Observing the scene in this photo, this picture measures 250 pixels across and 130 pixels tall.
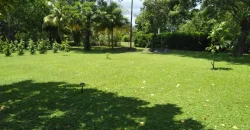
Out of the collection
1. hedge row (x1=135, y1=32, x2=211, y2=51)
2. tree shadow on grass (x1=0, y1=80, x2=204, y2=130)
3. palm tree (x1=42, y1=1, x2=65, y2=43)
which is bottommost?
tree shadow on grass (x1=0, y1=80, x2=204, y2=130)

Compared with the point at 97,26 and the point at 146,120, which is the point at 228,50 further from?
the point at 146,120

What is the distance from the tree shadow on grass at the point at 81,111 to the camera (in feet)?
14.9

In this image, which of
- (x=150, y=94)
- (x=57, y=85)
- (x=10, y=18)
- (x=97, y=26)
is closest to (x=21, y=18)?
(x=10, y=18)

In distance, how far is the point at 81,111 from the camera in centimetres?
539

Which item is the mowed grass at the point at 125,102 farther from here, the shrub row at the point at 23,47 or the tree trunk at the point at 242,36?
the tree trunk at the point at 242,36

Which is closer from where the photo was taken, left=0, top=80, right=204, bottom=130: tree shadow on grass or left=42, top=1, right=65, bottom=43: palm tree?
left=0, top=80, right=204, bottom=130: tree shadow on grass

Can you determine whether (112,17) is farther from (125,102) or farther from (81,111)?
(81,111)

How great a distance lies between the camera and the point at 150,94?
269 inches

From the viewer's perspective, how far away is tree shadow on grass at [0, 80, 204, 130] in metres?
4.54

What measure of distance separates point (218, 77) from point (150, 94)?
3.85 meters

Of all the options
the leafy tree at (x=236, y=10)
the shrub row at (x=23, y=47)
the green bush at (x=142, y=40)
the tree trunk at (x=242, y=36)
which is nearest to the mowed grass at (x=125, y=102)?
the shrub row at (x=23, y=47)

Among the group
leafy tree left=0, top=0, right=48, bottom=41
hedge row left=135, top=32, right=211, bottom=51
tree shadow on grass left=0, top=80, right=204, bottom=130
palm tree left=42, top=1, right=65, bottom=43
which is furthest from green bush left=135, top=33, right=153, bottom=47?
tree shadow on grass left=0, top=80, right=204, bottom=130

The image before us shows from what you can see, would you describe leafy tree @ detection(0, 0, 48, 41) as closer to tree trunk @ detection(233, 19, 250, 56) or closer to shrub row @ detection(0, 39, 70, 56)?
shrub row @ detection(0, 39, 70, 56)

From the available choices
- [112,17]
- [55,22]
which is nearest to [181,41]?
[112,17]
